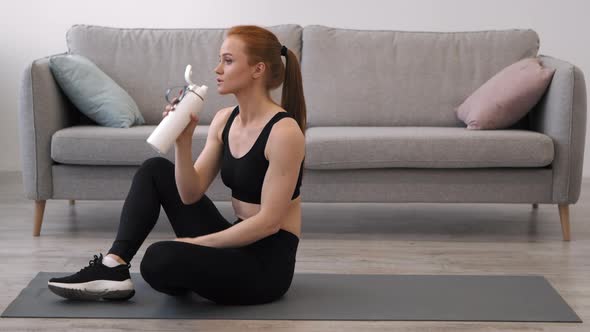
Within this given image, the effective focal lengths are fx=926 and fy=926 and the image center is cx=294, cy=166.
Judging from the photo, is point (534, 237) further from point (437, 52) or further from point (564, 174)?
point (437, 52)

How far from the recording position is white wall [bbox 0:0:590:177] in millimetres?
5059

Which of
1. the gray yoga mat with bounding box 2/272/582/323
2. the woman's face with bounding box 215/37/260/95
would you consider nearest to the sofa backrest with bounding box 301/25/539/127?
the gray yoga mat with bounding box 2/272/582/323

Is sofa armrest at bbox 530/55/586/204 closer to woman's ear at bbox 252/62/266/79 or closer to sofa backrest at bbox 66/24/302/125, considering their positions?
sofa backrest at bbox 66/24/302/125

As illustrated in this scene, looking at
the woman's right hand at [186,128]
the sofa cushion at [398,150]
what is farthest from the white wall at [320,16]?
the woman's right hand at [186,128]

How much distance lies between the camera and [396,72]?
13.5ft

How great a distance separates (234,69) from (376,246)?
1.21 meters

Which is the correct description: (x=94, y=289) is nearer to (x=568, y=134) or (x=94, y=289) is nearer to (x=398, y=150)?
(x=398, y=150)

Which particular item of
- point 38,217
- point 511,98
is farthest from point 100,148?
point 511,98

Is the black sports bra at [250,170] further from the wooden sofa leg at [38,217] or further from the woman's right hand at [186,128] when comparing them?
the wooden sofa leg at [38,217]

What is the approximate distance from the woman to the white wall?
2468mm

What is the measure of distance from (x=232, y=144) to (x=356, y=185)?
0.99 m

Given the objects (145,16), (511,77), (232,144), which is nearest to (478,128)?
(511,77)

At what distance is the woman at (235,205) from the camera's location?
2.49 meters

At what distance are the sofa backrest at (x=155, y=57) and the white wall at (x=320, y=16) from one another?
2.94 feet
